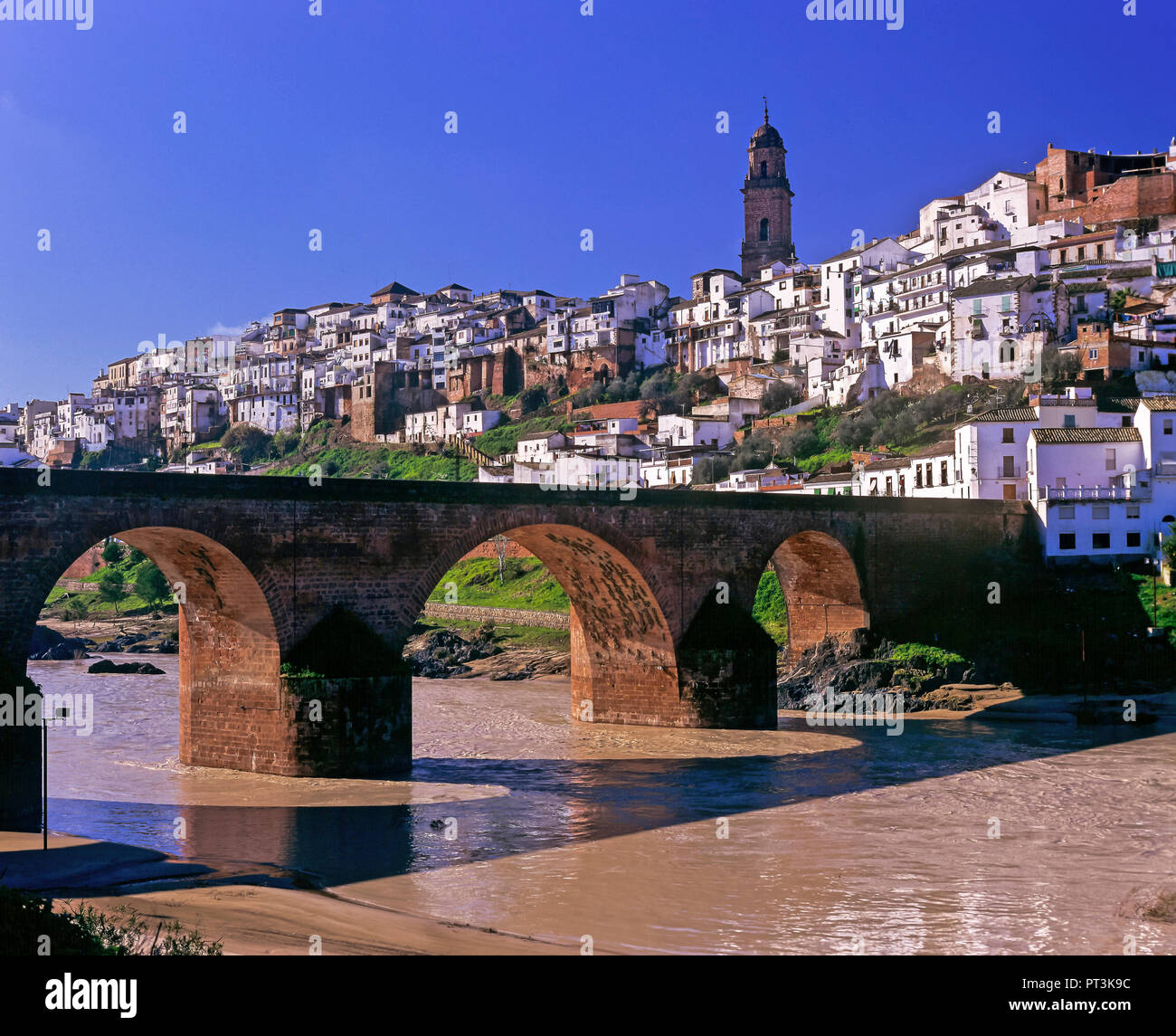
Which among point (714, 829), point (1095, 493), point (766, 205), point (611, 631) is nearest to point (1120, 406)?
point (1095, 493)

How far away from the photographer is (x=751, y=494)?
1380 inches

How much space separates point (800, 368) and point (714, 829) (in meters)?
63.9

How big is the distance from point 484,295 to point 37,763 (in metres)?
109

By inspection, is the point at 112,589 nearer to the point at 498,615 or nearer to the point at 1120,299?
the point at 498,615

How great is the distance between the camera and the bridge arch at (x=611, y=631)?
32.8 m

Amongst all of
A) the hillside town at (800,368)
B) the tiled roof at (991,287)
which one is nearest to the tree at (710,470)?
the hillside town at (800,368)

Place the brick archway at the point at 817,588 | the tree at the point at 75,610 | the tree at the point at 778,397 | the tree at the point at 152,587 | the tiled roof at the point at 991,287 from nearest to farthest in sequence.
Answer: the brick archway at the point at 817,588, the tiled roof at the point at 991,287, the tree at the point at 152,587, the tree at the point at 75,610, the tree at the point at 778,397

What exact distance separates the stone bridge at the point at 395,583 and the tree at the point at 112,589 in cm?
4529

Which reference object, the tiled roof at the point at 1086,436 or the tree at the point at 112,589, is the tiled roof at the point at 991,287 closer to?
the tiled roof at the point at 1086,436

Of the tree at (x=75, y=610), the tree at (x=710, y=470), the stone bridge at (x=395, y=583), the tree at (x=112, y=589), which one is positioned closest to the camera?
the stone bridge at (x=395, y=583)

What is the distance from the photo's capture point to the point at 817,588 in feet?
134

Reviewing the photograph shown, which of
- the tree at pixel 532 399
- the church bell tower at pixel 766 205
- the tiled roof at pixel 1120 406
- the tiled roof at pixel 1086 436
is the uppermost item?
the church bell tower at pixel 766 205

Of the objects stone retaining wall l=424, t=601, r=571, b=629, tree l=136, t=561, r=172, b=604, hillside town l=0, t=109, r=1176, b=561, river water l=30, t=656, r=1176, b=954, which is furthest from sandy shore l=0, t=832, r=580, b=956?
tree l=136, t=561, r=172, b=604

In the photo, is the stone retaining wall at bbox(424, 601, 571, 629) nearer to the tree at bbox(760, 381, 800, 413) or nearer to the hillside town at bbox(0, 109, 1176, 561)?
the hillside town at bbox(0, 109, 1176, 561)
